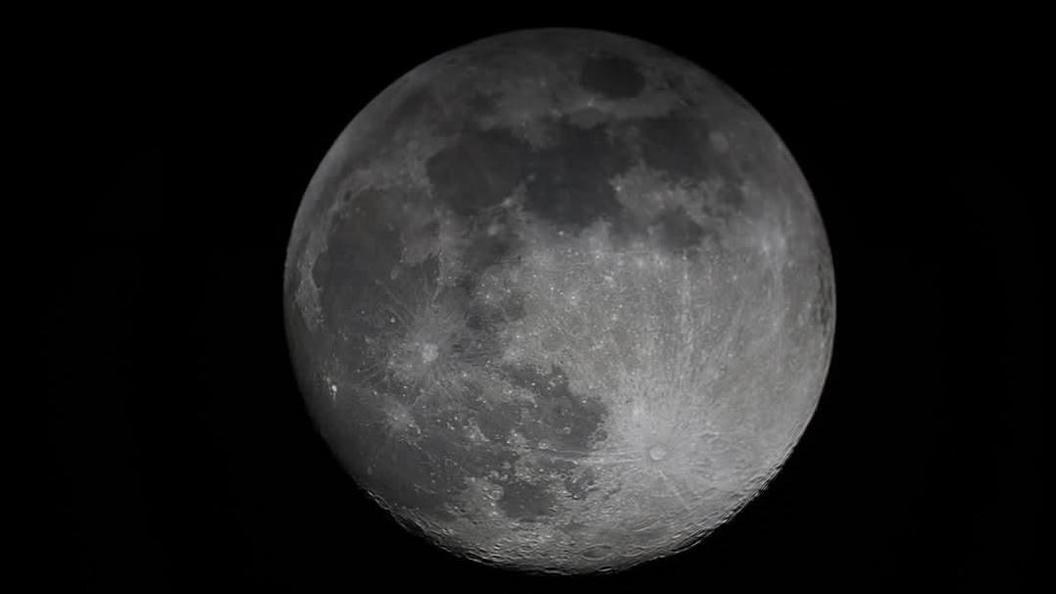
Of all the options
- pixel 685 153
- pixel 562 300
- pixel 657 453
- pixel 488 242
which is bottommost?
pixel 657 453

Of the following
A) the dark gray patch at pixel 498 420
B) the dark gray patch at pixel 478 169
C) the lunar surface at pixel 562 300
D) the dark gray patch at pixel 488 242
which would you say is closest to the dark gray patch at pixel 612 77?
the lunar surface at pixel 562 300

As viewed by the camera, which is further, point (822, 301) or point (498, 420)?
point (822, 301)

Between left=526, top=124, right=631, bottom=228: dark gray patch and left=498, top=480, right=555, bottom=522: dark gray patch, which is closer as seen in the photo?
left=526, top=124, right=631, bottom=228: dark gray patch

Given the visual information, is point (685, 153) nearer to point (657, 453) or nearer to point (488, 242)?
point (488, 242)

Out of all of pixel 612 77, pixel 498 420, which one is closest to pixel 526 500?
pixel 498 420

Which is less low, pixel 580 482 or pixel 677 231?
pixel 677 231

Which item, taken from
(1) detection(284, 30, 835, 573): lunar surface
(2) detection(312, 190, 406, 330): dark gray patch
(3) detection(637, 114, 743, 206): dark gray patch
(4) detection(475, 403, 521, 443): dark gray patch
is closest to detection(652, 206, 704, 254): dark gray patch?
(1) detection(284, 30, 835, 573): lunar surface

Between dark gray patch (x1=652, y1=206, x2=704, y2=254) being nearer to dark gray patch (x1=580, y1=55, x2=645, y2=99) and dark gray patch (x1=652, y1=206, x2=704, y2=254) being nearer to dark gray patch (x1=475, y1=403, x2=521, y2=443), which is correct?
dark gray patch (x1=580, y1=55, x2=645, y2=99)
